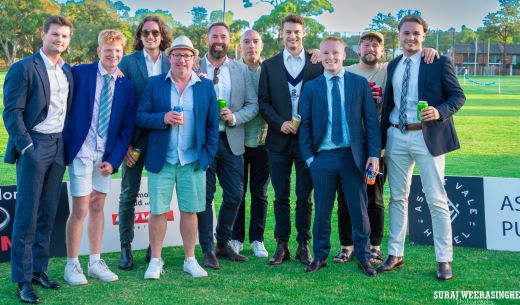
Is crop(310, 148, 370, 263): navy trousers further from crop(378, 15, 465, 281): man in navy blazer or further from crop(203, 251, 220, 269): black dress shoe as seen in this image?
crop(203, 251, 220, 269): black dress shoe

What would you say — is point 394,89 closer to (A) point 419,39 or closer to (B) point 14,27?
(A) point 419,39

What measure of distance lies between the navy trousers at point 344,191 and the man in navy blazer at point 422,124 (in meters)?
0.31

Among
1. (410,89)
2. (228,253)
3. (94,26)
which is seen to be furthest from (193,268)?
(94,26)

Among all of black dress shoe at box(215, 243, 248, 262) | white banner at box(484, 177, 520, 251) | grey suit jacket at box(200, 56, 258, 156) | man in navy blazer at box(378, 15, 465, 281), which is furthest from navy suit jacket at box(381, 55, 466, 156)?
black dress shoe at box(215, 243, 248, 262)

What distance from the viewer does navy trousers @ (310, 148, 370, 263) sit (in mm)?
5492

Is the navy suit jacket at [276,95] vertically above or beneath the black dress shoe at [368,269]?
above

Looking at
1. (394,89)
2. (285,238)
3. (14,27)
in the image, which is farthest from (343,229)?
(14,27)

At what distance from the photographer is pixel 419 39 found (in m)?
5.47

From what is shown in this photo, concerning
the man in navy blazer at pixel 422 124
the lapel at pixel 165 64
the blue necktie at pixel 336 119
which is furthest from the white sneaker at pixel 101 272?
the man in navy blazer at pixel 422 124

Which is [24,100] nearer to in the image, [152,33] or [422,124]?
[152,33]

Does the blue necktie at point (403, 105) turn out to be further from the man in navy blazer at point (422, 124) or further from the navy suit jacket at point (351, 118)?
the navy suit jacket at point (351, 118)

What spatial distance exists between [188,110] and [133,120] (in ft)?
A: 1.63

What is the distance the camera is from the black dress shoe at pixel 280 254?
5860mm

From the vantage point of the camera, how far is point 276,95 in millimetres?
5961
